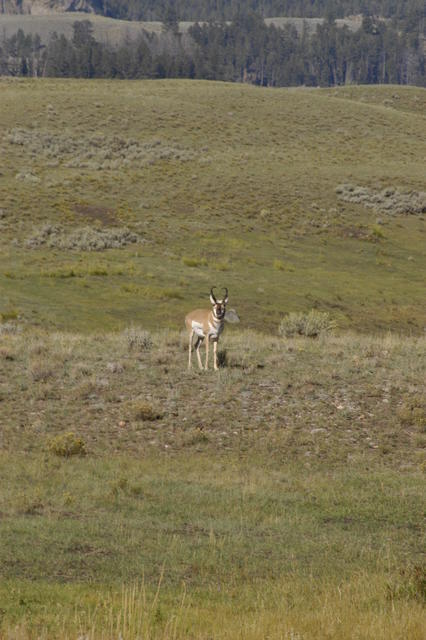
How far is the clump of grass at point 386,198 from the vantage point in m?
54.9

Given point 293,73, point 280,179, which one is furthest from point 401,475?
point 293,73

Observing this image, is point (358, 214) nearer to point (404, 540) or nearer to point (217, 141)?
point (217, 141)

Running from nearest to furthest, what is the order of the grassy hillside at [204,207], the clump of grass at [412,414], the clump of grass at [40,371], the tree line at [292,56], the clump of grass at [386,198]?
1. the clump of grass at [412,414]
2. the clump of grass at [40,371]
3. the grassy hillside at [204,207]
4. the clump of grass at [386,198]
5. the tree line at [292,56]

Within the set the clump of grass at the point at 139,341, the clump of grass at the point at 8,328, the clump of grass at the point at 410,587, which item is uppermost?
the clump of grass at the point at 410,587

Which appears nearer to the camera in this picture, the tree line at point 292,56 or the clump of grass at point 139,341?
the clump of grass at point 139,341

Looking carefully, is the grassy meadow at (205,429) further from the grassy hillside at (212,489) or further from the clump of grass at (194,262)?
the clump of grass at (194,262)

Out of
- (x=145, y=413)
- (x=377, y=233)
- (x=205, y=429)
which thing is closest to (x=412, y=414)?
(x=205, y=429)

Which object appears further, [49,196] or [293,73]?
[293,73]

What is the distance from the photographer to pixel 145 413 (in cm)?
1614

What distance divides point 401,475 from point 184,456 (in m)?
3.46

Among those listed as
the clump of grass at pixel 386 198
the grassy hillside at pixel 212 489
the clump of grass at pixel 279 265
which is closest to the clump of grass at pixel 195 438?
the grassy hillside at pixel 212 489

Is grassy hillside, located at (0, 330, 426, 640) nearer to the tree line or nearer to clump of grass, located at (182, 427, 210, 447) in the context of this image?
clump of grass, located at (182, 427, 210, 447)

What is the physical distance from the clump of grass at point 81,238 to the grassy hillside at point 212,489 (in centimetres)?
1883

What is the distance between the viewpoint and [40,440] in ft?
49.4
